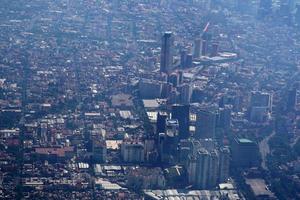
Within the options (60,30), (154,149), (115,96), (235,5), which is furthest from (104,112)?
(235,5)

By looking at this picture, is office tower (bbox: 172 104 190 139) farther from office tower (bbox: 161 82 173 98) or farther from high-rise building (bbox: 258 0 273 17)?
high-rise building (bbox: 258 0 273 17)

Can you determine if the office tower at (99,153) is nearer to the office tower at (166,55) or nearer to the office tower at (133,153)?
the office tower at (133,153)

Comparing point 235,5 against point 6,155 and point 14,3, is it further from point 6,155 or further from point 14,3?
point 6,155

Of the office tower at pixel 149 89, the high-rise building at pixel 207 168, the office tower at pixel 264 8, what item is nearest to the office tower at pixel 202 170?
the high-rise building at pixel 207 168

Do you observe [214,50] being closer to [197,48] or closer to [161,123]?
[197,48]

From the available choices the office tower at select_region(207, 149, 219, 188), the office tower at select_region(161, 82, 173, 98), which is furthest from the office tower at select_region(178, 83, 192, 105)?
the office tower at select_region(207, 149, 219, 188)

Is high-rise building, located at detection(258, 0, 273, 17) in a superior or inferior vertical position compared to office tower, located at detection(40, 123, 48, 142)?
superior
